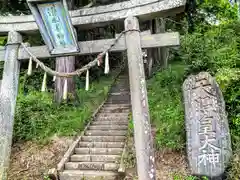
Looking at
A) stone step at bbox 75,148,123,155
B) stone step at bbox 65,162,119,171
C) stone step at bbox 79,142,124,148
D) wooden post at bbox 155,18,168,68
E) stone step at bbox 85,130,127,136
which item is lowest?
stone step at bbox 65,162,119,171

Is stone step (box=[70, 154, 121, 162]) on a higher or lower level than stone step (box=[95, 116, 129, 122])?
lower

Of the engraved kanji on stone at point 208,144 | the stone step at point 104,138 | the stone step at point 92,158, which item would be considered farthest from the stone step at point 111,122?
the engraved kanji on stone at point 208,144

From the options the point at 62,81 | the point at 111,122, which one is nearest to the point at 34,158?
the point at 111,122

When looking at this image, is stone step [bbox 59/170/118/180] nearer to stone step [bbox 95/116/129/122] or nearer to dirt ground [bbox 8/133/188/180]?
dirt ground [bbox 8/133/188/180]

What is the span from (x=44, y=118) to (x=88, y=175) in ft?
8.28

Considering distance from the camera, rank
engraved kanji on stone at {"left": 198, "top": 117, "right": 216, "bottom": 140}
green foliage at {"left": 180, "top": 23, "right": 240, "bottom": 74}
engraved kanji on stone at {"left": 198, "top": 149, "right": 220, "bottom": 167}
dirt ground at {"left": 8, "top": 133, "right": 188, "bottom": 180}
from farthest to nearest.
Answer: green foliage at {"left": 180, "top": 23, "right": 240, "bottom": 74} < dirt ground at {"left": 8, "top": 133, "right": 188, "bottom": 180} < engraved kanji on stone at {"left": 198, "top": 117, "right": 216, "bottom": 140} < engraved kanji on stone at {"left": 198, "top": 149, "right": 220, "bottom": 167}

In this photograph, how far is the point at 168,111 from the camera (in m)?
6.79

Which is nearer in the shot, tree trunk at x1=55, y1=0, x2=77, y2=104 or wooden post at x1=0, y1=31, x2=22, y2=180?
wooden post at x1=0, y1=31, x2=22, y2=180

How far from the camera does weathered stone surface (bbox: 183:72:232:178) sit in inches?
193

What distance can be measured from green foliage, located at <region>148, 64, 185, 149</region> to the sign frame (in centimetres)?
287

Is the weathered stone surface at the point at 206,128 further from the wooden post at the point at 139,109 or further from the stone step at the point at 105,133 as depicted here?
the stone step at the point at 105,133

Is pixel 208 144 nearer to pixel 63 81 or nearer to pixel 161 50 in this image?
pixel 63 81

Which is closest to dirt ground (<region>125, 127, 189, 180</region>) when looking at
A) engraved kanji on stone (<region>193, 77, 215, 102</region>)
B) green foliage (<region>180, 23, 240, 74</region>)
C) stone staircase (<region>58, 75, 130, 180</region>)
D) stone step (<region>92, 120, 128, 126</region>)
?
stone staircase (<region>58, 75, 130, 180</region>)

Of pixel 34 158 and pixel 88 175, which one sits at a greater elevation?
pixel 34 158
